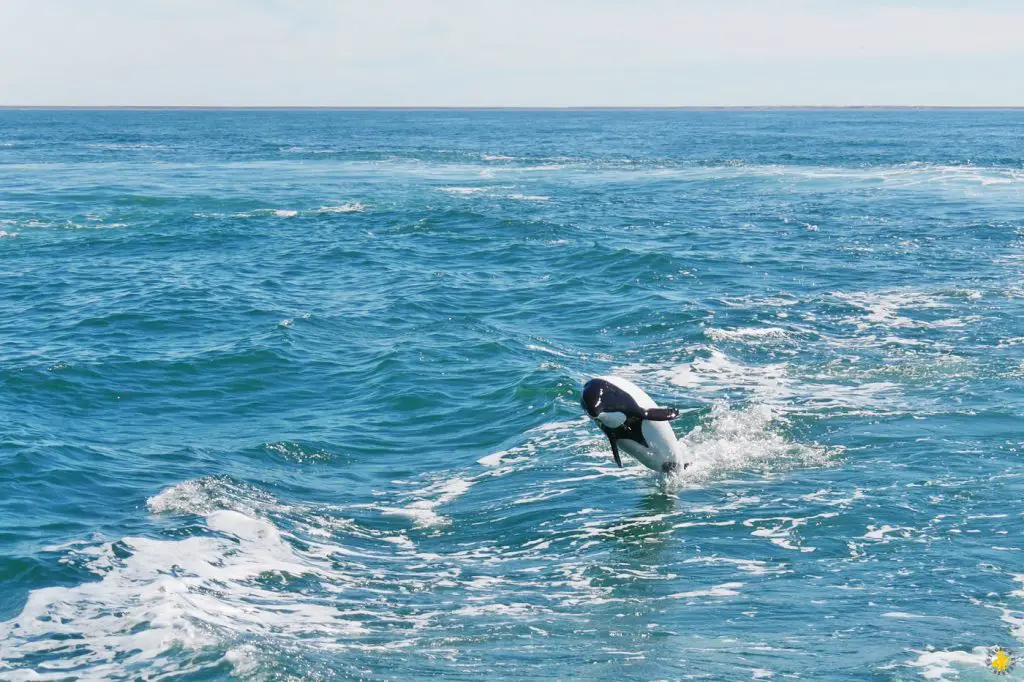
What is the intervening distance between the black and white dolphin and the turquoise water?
1354 mm

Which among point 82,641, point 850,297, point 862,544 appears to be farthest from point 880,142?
point 82,641

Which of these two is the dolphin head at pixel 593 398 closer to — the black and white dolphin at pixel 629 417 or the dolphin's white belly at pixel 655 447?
the black and white dolphin at pixel 629 417

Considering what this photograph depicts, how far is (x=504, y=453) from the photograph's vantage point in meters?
27.1

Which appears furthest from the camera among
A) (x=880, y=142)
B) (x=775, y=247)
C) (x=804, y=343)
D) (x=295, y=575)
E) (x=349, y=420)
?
(x=880, y=142)

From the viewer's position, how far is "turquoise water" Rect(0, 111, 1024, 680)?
56.5ft

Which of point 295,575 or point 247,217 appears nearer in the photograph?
point 295,575

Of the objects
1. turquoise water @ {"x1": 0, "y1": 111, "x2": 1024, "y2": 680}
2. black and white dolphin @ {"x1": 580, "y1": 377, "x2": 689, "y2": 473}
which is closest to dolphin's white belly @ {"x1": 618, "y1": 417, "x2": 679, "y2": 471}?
black and white dolphin @ {"x1": 580, "y1": 377, "x2": 689, "y2": 473}

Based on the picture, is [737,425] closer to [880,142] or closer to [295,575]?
[295,575]

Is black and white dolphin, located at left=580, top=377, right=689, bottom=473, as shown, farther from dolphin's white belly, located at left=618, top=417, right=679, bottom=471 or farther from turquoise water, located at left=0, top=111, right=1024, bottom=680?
turquoise water, located at left=0, top=111, right=1024, bottom=680

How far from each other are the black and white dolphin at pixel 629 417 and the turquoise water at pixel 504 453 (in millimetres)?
1354

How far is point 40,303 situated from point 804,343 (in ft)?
102

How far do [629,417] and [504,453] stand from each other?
18.8 feet

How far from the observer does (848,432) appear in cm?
2677

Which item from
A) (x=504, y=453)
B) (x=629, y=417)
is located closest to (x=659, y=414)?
(x=629, y=417)
